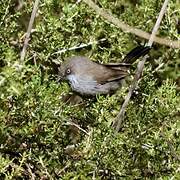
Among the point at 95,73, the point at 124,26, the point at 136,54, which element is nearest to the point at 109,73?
the point at 95,73

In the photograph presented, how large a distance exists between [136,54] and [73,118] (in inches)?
36.0

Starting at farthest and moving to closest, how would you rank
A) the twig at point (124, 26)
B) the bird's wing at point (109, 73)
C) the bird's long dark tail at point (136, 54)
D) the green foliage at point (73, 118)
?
the bird's wing at point (109, 73) → the bird's long dark tail at point (136, 54) → the twig at point (124, 26) → the green foliage at point (73, 118)

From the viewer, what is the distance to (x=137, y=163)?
3.76m

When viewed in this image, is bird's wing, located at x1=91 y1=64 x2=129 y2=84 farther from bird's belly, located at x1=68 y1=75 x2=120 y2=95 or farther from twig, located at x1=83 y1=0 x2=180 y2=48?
twig, located at x1=83 y1=0 x2=180 y2=48

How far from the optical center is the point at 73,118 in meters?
→ 3.82

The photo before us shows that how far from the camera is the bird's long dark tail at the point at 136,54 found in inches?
168

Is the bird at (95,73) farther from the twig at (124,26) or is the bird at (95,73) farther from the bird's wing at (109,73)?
the twig at (124,26)

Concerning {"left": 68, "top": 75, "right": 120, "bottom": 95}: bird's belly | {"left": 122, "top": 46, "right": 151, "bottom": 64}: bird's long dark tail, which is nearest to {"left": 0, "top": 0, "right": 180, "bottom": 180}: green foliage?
{"left": 122, "top": 46, "right": 151, "bottom": 64}: bird's long dark tail

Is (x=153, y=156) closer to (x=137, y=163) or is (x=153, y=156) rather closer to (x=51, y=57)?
(x=137, y=163)

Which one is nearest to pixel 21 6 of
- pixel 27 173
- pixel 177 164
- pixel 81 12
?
pixel 81 12

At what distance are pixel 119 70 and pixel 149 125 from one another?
106cm

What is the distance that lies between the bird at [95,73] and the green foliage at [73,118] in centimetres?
17

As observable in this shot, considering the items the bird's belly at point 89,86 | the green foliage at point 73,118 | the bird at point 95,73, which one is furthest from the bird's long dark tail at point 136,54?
the bird's belly at point 89,86

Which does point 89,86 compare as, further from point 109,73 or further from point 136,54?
point 136,54
